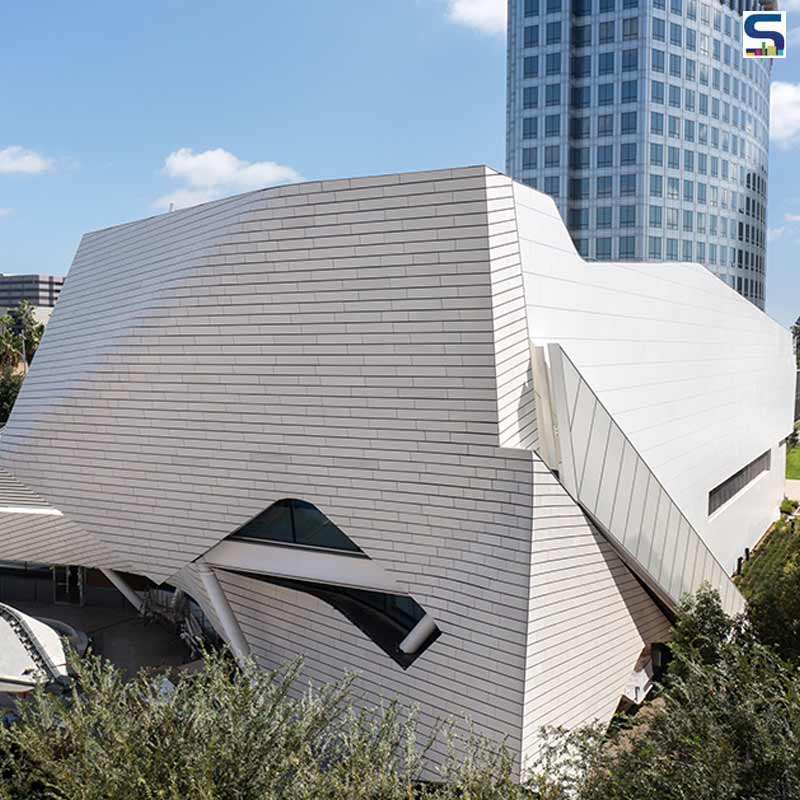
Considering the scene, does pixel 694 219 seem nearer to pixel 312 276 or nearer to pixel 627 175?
pixel 627 175

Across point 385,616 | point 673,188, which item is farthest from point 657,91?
point 385,616

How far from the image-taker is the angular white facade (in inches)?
591

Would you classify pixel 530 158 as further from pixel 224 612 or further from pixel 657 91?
pixel 224 612

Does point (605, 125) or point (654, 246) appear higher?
point (605, 125)

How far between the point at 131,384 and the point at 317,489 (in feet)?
18.9

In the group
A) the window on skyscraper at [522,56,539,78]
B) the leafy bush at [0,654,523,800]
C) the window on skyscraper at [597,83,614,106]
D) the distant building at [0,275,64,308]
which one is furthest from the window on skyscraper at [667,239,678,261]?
the distant building at [0,275,64,308]

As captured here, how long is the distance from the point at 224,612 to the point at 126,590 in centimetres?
838

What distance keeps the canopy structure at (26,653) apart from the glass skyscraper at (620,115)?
166ft

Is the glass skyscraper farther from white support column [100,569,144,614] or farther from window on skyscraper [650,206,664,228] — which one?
white support column [100,569,144,614]

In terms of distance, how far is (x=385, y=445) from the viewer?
15.9 metres

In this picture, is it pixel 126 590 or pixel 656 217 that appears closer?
pixel 126 590

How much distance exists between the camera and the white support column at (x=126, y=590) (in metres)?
25.5

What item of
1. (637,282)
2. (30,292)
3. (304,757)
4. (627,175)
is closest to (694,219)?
(627,175)

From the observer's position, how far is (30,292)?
17462cm
